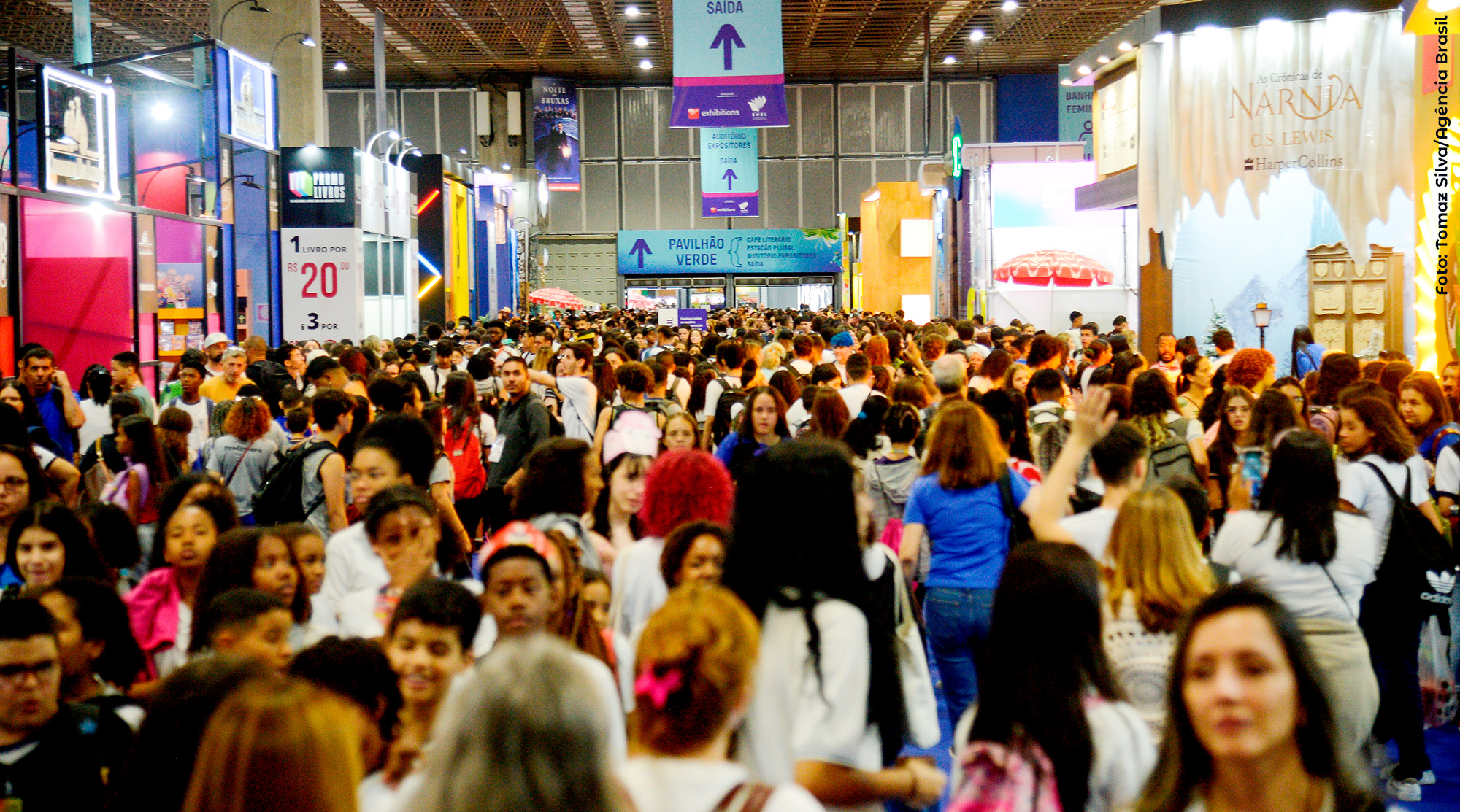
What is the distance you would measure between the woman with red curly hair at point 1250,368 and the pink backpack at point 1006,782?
485 cm

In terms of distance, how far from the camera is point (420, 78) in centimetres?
3612

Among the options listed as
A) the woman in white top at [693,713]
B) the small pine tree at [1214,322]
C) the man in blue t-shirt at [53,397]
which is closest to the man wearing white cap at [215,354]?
the man in blue t-shirt at [53,397]

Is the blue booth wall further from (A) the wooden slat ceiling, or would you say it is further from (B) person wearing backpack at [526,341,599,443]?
(B) person wearing backpack at [526,341,599,443]

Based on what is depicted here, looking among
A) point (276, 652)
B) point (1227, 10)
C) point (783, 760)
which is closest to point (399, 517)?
point (276, 652)

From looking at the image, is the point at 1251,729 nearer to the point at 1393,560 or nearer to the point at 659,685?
the point at 659,685

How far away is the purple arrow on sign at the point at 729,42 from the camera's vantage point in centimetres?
1325

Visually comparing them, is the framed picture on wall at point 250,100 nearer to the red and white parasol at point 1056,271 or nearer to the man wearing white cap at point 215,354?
the man wearing white cap at point 215,354

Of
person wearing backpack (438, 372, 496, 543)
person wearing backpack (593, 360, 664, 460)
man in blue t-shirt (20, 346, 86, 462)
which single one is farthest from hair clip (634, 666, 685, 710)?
man in blue t-shirt (20, 346, 86, 462)

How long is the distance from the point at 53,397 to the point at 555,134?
2734cm

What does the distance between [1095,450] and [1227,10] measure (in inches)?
319

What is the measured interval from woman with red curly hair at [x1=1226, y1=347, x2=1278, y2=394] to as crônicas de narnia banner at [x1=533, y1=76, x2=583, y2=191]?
28012 mm

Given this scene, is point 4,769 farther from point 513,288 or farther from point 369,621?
point 513,288

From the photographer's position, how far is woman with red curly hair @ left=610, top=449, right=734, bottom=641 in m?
3.46

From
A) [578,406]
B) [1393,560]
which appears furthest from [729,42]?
[1393,560]
